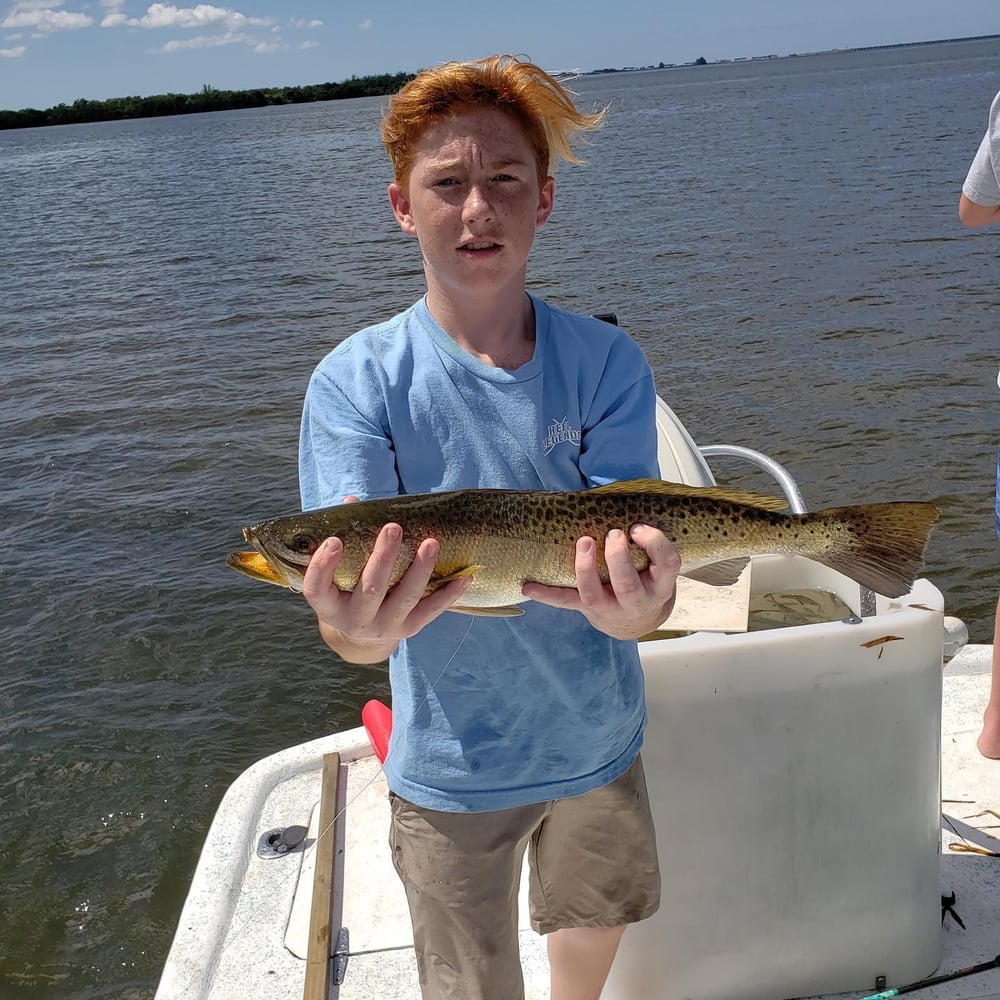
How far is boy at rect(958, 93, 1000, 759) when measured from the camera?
429 cm

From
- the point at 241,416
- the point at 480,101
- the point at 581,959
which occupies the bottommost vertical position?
the point at 241,416

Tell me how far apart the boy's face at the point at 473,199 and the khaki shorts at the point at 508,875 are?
1.52m

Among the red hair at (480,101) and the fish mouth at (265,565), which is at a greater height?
the red hair at (480,101)

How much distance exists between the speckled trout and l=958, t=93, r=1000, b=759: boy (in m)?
1.89

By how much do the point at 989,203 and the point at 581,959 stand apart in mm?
3608

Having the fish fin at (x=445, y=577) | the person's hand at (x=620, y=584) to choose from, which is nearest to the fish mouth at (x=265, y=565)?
the fish fin at (x=445, y=577)

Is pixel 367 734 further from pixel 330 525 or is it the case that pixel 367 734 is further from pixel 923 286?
pixel 923 286

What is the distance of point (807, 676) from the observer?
10.6 ft

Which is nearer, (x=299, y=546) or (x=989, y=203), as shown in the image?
(x=299, y=546)

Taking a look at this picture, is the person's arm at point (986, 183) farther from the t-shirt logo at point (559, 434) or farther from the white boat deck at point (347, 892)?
the t-shirt logo at point (559, 434)

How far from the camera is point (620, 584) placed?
8.25 feet

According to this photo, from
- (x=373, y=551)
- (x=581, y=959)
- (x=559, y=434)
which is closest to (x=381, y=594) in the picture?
(x=373, y=551)

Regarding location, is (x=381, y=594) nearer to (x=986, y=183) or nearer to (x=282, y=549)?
(x=282, y=549)

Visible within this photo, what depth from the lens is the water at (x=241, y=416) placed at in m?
7.27
